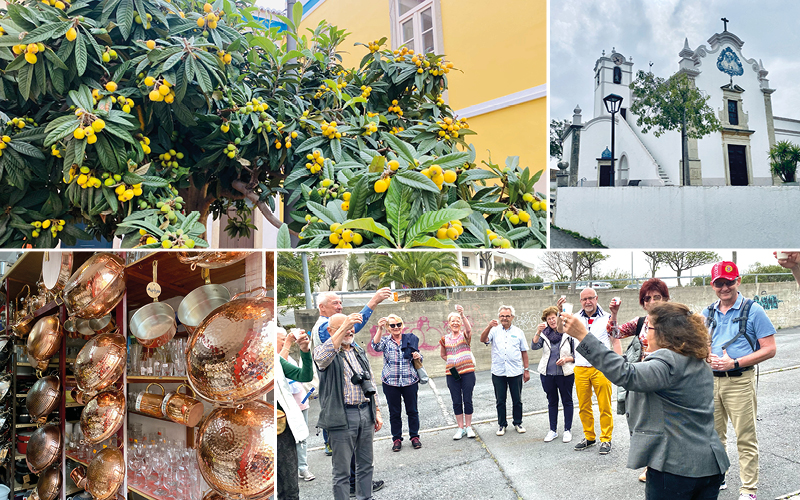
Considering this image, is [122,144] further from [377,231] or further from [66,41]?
[377,231]

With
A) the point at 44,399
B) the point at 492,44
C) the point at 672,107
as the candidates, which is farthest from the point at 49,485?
the point at 672,107

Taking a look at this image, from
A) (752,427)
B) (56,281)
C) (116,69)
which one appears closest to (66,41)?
(116,69)

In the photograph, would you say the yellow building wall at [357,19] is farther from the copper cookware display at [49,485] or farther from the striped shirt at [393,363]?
the striped shirt at [393,363]

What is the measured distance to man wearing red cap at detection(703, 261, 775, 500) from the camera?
1307mm

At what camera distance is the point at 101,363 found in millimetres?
1457

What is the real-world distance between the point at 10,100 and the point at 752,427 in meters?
2.57

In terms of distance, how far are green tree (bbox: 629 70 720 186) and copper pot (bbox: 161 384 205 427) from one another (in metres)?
25.6

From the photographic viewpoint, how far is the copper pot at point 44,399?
1880mm

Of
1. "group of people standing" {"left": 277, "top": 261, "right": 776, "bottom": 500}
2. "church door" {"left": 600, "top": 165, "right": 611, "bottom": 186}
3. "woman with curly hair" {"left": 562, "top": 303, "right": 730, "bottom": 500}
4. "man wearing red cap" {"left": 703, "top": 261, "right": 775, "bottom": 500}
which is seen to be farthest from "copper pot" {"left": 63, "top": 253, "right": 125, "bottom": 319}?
"church door" {"left": 600, "top": 165, "right": 611, "bottom": 186}

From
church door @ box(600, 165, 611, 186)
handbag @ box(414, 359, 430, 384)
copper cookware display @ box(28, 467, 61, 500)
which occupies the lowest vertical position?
copper cookware display @ box(28, 467, 61, 500)

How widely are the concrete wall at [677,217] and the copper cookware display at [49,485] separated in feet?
62.7

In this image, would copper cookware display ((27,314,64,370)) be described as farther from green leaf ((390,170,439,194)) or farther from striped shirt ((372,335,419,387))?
green leaf ((390,170,439,194))

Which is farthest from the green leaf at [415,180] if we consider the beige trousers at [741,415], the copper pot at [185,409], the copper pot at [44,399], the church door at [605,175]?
the church door at [605,175]

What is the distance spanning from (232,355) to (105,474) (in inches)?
33.2
